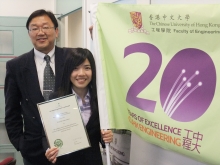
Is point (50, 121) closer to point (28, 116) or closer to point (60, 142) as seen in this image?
point (60, 142)

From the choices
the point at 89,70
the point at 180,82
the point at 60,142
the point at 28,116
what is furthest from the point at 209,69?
the point at 28,116

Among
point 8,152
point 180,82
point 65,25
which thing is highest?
point 65,25

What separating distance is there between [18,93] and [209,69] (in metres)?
1.18

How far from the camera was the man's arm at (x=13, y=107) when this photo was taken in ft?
5.62

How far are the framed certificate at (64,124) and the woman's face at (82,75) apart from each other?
0.33 feet

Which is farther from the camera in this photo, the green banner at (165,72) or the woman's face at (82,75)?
the woman's face at (82,75)

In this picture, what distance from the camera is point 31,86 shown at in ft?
5.52

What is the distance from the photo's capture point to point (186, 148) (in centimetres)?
116

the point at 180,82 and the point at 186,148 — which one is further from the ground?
the point at 180,82

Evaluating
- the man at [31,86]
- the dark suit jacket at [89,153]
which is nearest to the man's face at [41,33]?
the man at [31,86]

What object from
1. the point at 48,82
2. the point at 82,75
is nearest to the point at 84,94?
the point at 82,75

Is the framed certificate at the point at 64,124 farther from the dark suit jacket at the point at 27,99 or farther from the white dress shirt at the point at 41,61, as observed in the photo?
the white dress shirt at the point at 41,61

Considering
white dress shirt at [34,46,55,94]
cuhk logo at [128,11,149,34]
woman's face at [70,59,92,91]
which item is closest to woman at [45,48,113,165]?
woman's face at [70,59,92,91]

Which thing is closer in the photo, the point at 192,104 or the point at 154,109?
the point at 192,104
